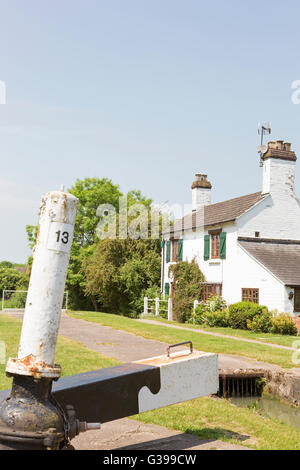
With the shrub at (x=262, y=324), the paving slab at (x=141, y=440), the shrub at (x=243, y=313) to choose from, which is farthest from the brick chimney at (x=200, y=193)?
the paving slab at (x=141, y=440)

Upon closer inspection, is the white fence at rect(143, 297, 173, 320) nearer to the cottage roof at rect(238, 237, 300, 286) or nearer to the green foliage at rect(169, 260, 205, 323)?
the green foliage at rect(169, 260, 205, 323)

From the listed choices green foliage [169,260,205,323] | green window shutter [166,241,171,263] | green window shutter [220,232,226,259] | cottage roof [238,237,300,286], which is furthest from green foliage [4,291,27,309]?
cottage roof [238,237,300,286]

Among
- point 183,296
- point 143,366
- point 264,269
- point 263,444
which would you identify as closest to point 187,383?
point 143,366

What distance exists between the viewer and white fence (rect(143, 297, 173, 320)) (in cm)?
2878

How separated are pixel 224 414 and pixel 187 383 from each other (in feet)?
6.76

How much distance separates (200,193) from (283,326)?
565 inches

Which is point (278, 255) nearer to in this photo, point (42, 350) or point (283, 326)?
point (283, 326)

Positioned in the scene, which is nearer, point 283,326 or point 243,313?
point 283,326

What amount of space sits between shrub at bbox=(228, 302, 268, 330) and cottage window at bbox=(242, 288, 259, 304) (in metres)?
1.24

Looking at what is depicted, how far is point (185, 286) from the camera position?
28969 mm

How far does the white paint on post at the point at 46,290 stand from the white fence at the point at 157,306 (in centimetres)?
2478

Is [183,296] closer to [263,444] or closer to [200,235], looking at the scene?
[200,235]

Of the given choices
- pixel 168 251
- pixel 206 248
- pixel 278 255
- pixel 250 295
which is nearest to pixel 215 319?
pixel 250 295
